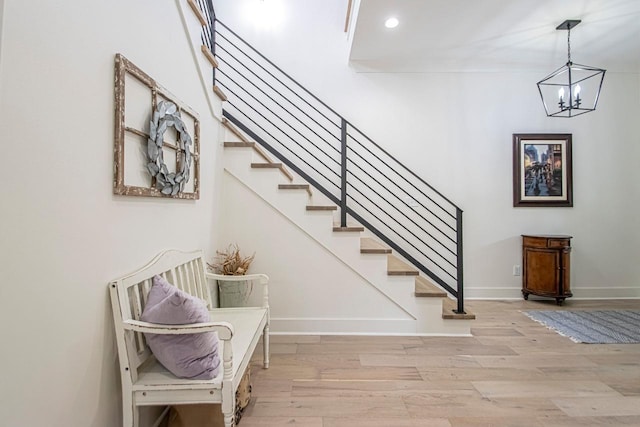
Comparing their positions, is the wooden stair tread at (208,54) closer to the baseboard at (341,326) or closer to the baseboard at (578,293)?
the baseboard at (341,326)

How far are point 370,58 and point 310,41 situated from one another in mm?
808

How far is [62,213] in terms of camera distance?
3.74ft

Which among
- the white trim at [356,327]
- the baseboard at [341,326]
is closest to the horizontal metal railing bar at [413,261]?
the white trim at [356,327]

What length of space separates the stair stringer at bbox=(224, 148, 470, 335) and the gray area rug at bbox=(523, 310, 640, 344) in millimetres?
1068

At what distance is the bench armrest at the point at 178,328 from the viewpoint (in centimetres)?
138

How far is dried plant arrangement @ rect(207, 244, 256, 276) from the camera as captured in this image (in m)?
2.83

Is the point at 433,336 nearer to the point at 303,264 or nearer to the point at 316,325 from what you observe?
the point at 316,325

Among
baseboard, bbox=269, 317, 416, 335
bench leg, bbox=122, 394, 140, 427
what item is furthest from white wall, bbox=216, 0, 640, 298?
bench leg, bbox=122, 394, 140, 427

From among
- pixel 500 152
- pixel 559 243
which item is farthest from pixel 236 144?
pixel 559 243

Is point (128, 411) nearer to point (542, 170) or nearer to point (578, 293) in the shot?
point (542, 170)

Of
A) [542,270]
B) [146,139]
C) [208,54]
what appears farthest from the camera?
[542,270]

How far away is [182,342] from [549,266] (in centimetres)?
427

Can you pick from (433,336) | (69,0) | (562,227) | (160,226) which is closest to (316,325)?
(433,336)

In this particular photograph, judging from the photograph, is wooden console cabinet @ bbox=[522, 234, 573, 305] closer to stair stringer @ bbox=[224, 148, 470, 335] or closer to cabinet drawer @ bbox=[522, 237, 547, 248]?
cabinet drawer @ bbox=[522, 237, 547, 248]
